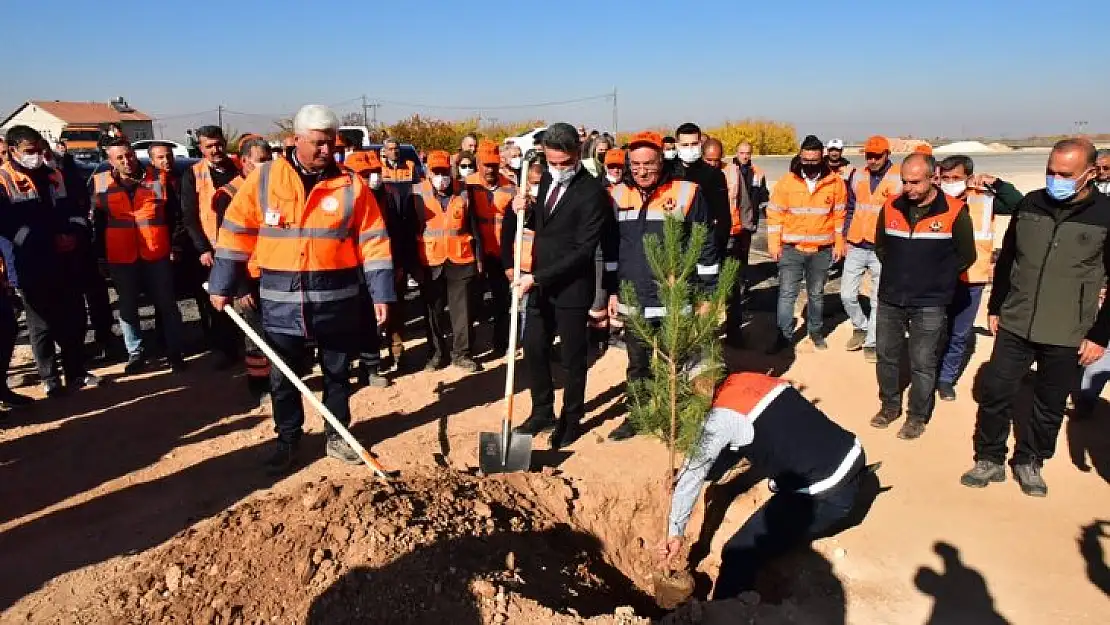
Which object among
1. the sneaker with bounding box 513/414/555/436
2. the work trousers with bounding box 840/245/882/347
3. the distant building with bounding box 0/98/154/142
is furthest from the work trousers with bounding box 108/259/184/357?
the distant building with bounding box 0/98/154/142

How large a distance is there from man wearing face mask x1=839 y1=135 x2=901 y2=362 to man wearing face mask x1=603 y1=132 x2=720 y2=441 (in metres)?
2.04

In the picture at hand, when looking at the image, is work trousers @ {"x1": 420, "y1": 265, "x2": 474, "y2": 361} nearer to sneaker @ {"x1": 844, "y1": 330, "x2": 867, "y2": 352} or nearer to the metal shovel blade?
the metal shovel blade

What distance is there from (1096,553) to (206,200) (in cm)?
628

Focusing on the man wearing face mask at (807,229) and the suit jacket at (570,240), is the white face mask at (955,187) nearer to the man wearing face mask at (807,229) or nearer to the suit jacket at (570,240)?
the man wearing face mask at (807,229)

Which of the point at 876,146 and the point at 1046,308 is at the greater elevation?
the point at 876,146

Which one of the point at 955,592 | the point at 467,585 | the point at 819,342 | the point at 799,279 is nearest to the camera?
the point at 467,585

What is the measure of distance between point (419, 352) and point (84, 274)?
298 cm

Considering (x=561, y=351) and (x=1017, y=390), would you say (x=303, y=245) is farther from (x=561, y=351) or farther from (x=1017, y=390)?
(x=1017, y=390)

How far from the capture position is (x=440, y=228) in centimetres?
582

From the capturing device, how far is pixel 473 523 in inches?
140

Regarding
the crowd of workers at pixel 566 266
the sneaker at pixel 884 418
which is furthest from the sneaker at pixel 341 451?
the sneaker at pixel 884 418

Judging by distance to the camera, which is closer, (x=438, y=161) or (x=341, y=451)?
(x=341, y=451)

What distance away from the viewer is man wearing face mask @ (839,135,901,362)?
6137 millimetres

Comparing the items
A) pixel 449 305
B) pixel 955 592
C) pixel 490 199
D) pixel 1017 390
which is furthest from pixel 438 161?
pixel 955 592
